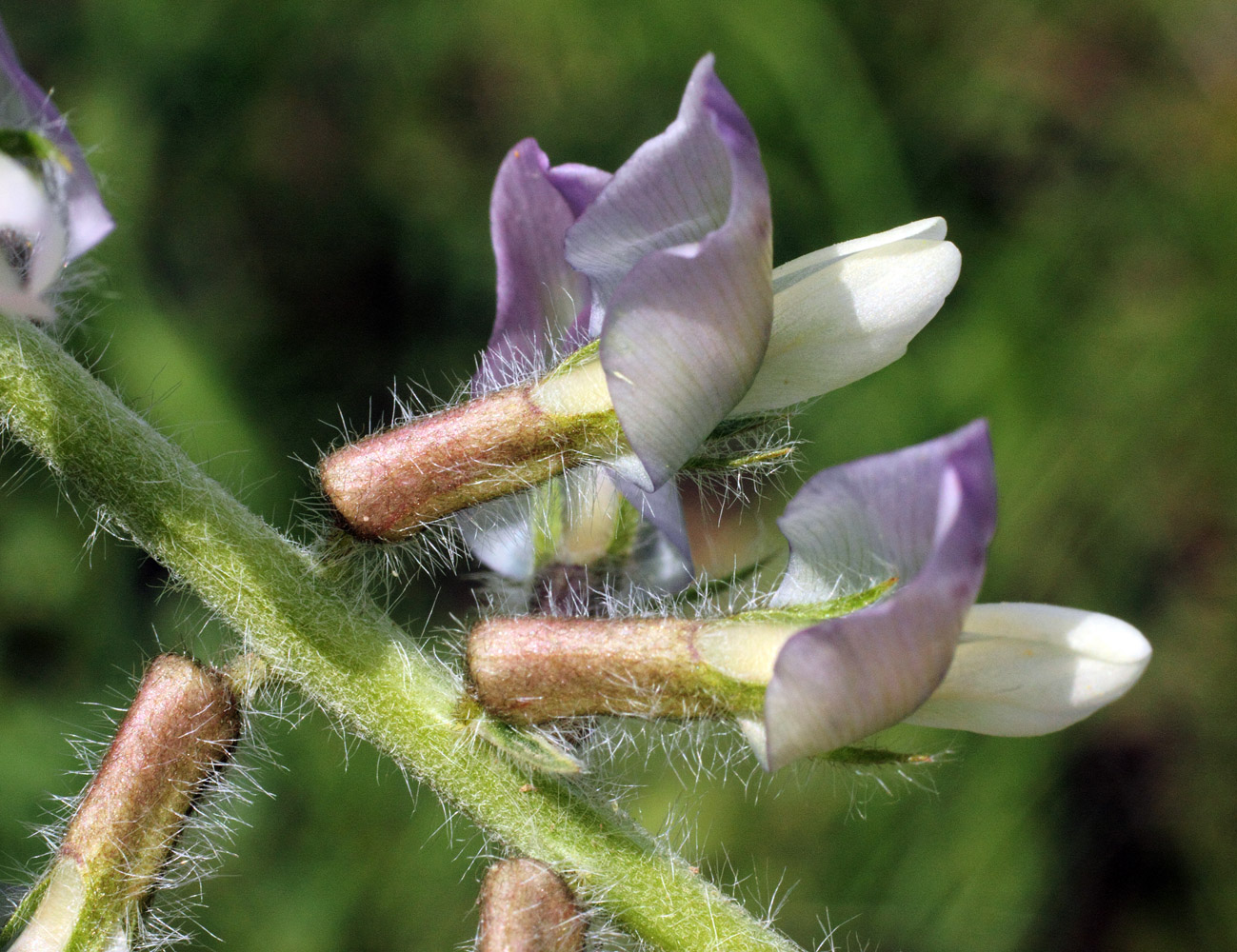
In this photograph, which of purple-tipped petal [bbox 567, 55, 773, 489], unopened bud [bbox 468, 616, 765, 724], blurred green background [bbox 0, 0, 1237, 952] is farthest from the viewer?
blurred green background [bbox 0, 0, 1237, 952]

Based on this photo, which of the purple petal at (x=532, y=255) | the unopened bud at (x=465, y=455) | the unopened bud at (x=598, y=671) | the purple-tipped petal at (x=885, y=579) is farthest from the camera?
the purple petal at (x=532, y=255)

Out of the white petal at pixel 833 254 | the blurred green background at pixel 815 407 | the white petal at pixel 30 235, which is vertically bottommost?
the blurred green background at pixel 815 407

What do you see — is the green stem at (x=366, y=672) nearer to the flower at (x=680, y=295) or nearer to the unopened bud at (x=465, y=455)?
the unopened bud at (x=465, y=455)

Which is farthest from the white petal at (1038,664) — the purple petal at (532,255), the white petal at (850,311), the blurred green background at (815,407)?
the blurred green background at (815,407)

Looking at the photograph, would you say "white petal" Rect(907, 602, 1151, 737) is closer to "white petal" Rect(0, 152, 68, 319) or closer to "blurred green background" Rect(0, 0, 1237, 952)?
"white petal" Rect(0, 152, 68, 319)

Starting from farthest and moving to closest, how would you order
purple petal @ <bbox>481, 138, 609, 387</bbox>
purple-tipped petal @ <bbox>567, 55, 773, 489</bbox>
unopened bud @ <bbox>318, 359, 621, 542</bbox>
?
purple petal @ <bbox>481, 138, 609, 387</bbox>, unopened bud @ <bbox>318, 359, 621, 542</bbox>, purple-tipped petal @ <bbox>567, 55, 773, 489</bbox>

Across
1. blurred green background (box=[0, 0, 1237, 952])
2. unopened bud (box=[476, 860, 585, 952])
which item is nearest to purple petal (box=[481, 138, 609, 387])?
unopened bud (box=[476, 860, 585, 952])

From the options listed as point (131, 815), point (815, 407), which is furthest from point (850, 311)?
point (815, 407)

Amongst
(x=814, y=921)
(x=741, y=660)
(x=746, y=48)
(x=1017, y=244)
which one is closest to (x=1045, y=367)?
(x=1017, y=244)
